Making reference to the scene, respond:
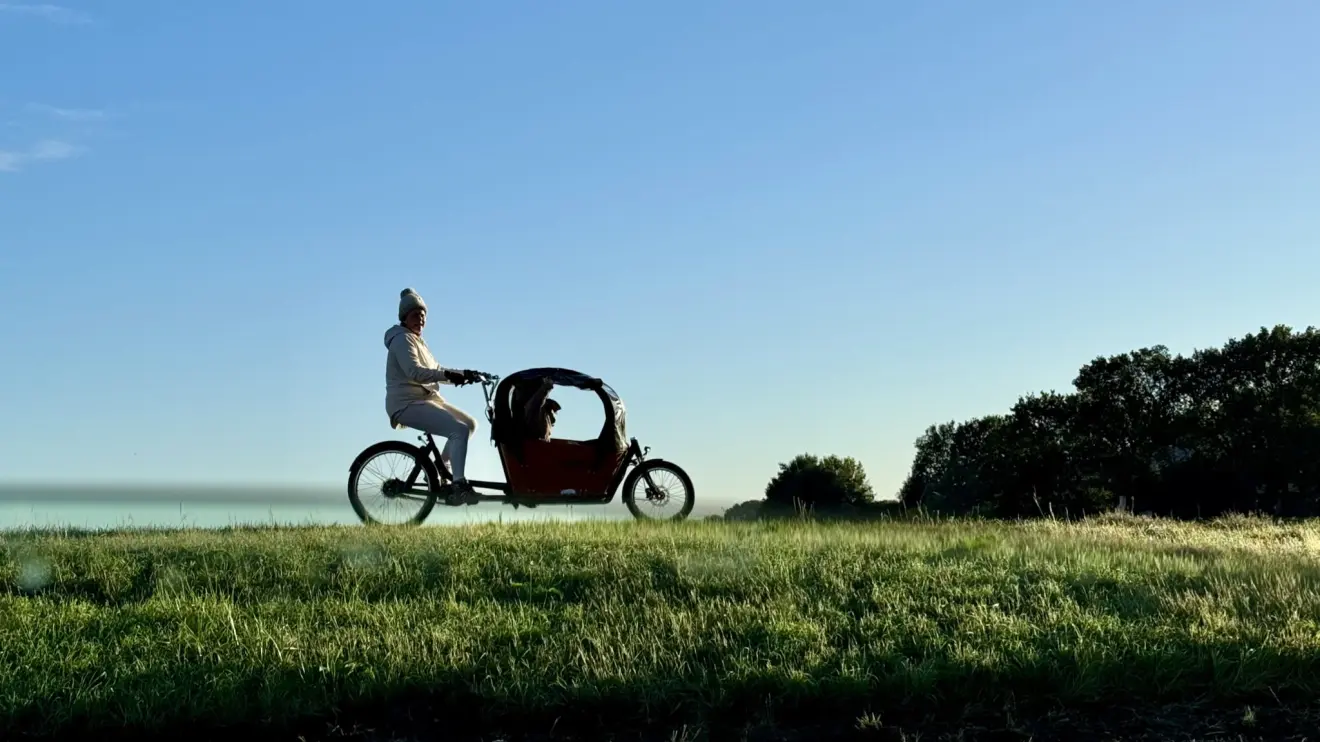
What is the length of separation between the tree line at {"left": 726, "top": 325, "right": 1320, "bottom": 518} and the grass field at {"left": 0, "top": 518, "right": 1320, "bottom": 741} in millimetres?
25033

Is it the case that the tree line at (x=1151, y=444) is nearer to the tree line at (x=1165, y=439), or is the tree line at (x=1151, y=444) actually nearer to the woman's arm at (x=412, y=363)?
the tree line at (x=1165, y=439)

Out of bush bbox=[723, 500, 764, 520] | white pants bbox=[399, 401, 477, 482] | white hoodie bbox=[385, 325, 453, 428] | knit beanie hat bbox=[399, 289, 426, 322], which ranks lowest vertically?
bush bbox=[723, 500, 764, 520]

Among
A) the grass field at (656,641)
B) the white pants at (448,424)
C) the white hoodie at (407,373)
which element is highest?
the white hoodie at (407,373)

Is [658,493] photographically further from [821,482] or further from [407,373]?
[821,482]

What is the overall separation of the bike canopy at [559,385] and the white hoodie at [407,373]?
2.59 feet

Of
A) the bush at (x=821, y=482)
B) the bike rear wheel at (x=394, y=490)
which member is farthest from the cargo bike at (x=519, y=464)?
the bush at (x=821, y=482)

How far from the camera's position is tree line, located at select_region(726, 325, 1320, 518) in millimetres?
37938

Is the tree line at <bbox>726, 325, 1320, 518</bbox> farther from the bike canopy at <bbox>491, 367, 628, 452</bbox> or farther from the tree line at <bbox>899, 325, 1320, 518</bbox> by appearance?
the bike canopy at <bbox>491, 367, 628, 452</bbox>

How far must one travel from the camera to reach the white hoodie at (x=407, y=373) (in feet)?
48.3

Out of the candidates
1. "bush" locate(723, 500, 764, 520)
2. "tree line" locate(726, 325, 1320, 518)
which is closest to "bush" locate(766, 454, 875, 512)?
"tree line" locate(726, 325, 1320, 518)

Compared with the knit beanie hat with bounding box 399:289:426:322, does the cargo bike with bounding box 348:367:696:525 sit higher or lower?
lower

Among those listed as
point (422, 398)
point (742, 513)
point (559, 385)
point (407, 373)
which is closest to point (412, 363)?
point (407, 373)

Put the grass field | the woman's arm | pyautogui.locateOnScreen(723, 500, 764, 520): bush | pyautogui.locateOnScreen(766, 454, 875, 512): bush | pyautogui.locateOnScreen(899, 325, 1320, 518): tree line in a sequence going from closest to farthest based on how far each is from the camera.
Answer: the grass field → the woman's arm → pyautogui.locateOnScreen(723, 500, 764, 520): bush → pyautogui.locateOnScreen(766, 454, 875, 512): bush → pyautogui.locateOnScreen(899, 325, 1320, 518): tree line

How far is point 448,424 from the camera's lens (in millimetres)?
15078
